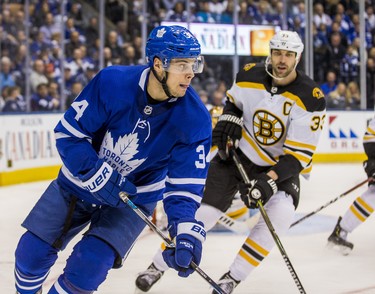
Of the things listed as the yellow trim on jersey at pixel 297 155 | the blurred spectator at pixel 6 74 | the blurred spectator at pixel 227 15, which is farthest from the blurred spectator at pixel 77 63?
the yellow trim on jersey at pixel 297 155

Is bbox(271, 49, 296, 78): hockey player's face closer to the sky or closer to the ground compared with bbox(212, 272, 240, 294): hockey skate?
closer to the sky

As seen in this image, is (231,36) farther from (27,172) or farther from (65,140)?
(65,140)

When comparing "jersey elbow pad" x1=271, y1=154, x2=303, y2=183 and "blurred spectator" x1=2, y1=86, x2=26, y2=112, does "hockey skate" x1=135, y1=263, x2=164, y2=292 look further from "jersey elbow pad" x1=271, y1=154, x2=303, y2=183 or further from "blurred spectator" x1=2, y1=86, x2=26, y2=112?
"blurred spectator" x1=2, y1=86, x2=26, y2=112

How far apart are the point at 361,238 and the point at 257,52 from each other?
16.5ft

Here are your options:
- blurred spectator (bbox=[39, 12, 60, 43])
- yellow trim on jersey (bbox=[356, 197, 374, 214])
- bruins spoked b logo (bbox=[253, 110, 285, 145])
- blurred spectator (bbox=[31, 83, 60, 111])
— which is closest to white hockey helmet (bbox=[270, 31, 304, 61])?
bruins spoked b logo (bbox=[253, 110, 285, 145])

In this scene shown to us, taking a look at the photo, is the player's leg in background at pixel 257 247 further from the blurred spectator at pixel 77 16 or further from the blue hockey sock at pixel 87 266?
the blurred spectator at pixel 77 16

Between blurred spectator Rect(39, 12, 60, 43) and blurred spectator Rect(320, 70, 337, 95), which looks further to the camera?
blurred spectator Rect(320, 70, 337, 95)

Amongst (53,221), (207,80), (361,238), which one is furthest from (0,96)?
(53,221)

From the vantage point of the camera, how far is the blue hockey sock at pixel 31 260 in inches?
107

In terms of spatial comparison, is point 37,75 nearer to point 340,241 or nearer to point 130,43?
point 130,43

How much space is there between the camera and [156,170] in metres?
2.83

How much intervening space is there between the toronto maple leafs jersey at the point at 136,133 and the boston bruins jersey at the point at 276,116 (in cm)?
98

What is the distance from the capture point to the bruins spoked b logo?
146 inches

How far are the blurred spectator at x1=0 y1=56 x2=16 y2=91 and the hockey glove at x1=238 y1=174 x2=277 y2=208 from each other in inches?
201
